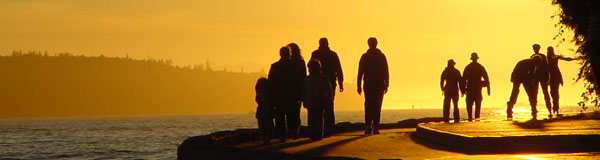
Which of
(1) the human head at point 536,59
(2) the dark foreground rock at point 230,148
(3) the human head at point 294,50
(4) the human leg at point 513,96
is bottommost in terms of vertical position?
(2) the dark foreground rock at point 230,148

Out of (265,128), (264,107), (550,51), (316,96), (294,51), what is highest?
(550,51)

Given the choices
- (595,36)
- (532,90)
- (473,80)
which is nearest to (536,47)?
(532,90)

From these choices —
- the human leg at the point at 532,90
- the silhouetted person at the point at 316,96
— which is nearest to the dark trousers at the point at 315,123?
the silhouetted person at the point at 316,96

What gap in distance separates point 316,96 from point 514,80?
8.05 meters

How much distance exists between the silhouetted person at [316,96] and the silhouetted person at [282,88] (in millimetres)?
269

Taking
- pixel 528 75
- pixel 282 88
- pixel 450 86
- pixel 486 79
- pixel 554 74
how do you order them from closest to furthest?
pixel 282 88
pixel 528 75
pixel 450 86
pixel 486 79
pixel 554 74

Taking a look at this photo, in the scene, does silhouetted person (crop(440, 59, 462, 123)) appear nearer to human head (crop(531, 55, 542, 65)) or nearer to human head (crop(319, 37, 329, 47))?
human head (crop(531, 55, 542, 65))

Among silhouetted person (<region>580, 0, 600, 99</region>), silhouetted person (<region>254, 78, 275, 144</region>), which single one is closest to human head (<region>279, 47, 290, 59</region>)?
silhouetted person (<region>254, 78, 275, 144</region>)

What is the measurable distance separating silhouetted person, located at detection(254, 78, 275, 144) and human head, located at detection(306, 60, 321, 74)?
0.78 meters

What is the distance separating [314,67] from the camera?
58.2 feet

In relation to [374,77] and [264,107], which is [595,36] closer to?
[264,107]

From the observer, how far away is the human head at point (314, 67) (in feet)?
58.1

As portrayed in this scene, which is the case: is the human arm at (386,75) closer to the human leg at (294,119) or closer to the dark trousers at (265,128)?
the human leg at (294,119)

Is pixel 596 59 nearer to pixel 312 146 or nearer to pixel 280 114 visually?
pixel 312 146
